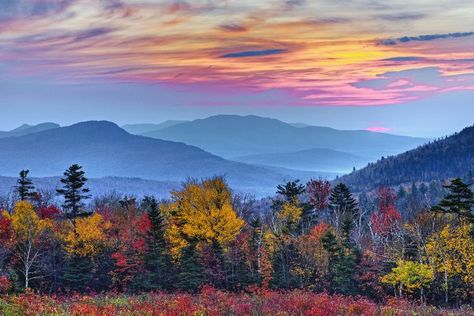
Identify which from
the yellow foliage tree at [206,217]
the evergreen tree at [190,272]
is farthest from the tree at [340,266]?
the evergreen tree at [190,272]

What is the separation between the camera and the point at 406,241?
59188 mm

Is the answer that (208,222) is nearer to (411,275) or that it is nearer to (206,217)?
(206,217)

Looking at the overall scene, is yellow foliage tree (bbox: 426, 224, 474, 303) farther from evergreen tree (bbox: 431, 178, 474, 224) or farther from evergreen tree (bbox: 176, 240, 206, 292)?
Answer: evergreen tree (bbox: 176, 240, 206, 292)

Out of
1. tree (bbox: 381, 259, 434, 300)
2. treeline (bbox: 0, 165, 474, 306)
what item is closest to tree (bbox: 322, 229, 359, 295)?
treeline (bbox: 0, 165, 474, 306)

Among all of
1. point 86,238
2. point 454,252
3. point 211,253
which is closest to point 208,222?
point 211,253

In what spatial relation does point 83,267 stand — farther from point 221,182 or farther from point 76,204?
point 221,182

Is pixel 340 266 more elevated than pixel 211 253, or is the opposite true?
pixel 211 253

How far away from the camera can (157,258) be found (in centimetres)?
6216

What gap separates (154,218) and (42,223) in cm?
1360

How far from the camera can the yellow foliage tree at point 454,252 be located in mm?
51312

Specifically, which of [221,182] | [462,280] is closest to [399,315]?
[462,280]

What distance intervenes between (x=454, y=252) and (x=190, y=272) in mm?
28078

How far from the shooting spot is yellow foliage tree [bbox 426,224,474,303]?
51312 millimetres

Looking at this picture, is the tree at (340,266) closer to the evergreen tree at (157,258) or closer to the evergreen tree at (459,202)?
the evergreen tree at (459,202)
